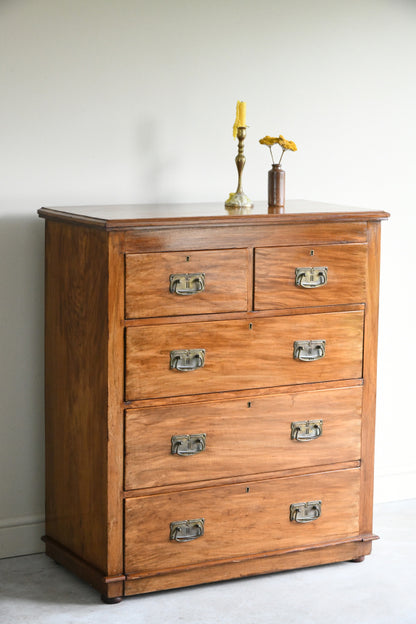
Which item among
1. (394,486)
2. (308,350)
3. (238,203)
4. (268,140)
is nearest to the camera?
(308,350)

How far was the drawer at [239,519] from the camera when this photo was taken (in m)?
2.95

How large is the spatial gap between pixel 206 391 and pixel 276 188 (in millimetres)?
759

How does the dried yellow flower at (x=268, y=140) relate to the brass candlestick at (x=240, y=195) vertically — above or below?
above

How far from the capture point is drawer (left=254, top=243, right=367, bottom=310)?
9.95ft

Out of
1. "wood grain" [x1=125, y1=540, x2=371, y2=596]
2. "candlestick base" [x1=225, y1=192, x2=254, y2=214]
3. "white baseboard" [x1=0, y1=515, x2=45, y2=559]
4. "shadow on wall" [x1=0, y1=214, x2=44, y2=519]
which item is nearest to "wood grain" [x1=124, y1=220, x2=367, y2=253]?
"candlestick base" [x1=225, y1=192, x2=254, y2=214]

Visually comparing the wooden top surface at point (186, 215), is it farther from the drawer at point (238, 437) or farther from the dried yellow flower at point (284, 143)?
the drawer at point (238, 437)

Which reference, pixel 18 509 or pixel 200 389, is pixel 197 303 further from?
pixel 18 509

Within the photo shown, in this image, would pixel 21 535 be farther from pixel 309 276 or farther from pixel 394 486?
pixel 394 486

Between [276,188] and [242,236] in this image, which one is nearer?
[242,236]

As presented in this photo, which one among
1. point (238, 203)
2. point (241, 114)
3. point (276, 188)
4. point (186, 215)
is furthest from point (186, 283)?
point (241, 114)

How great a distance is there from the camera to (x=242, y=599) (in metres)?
3.01

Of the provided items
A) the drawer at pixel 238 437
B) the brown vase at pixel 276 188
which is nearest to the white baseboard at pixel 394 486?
the drawer at pixel 238 437

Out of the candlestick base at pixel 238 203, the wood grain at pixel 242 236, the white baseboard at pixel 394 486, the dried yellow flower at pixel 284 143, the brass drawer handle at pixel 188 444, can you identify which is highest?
the dried yellow flower at pixel 284 143

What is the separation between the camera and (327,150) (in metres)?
→ 3.74
